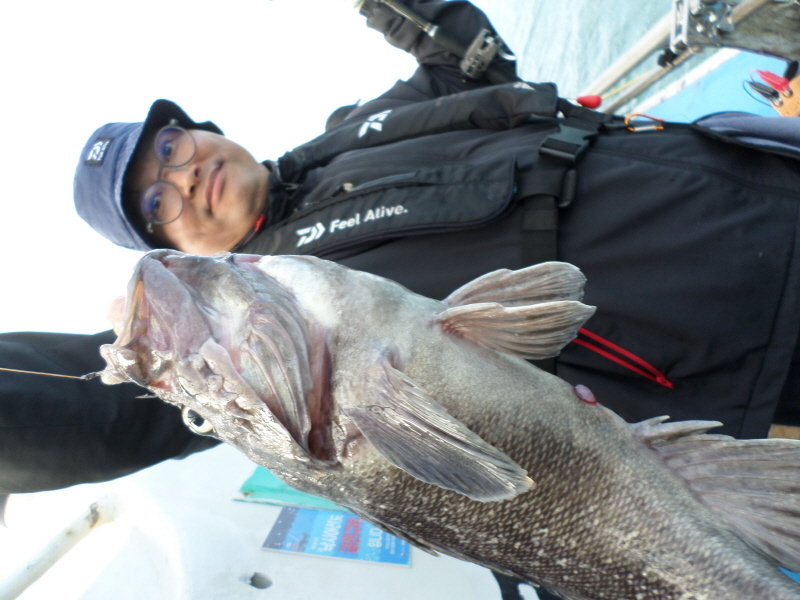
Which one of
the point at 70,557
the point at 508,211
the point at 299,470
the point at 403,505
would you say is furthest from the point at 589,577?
the point at 70,557

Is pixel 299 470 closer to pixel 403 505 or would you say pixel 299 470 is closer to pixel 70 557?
pixel 403 505

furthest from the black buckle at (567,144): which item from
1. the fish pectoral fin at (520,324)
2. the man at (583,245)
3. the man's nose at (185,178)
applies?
the man's nose at (185,178)

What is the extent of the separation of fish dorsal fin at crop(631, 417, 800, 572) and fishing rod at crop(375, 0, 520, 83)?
205cm

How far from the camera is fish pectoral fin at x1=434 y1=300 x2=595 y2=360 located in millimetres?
988

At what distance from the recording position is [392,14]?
105 inches

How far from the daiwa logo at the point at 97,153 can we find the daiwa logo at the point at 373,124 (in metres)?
1.29

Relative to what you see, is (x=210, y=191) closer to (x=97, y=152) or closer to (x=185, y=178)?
(x=185, y=178)

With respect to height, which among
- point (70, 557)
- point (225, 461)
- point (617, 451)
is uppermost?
point (617, 451)

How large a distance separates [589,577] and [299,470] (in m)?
0.74

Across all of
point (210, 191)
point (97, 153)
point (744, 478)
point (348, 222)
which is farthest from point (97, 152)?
point (744, 478)

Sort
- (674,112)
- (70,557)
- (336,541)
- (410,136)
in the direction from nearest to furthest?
(410,136) → (70,557) → (336,541) → (674,112)

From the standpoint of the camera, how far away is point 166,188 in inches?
83.7

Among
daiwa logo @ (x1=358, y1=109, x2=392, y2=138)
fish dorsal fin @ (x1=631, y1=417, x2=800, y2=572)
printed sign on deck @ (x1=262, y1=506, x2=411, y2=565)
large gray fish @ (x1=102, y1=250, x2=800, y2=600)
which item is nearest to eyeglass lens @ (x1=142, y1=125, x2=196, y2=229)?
daiwa logo @ (x1=358, y1=109, x2=392, y2=138)

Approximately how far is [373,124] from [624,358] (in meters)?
1.47
